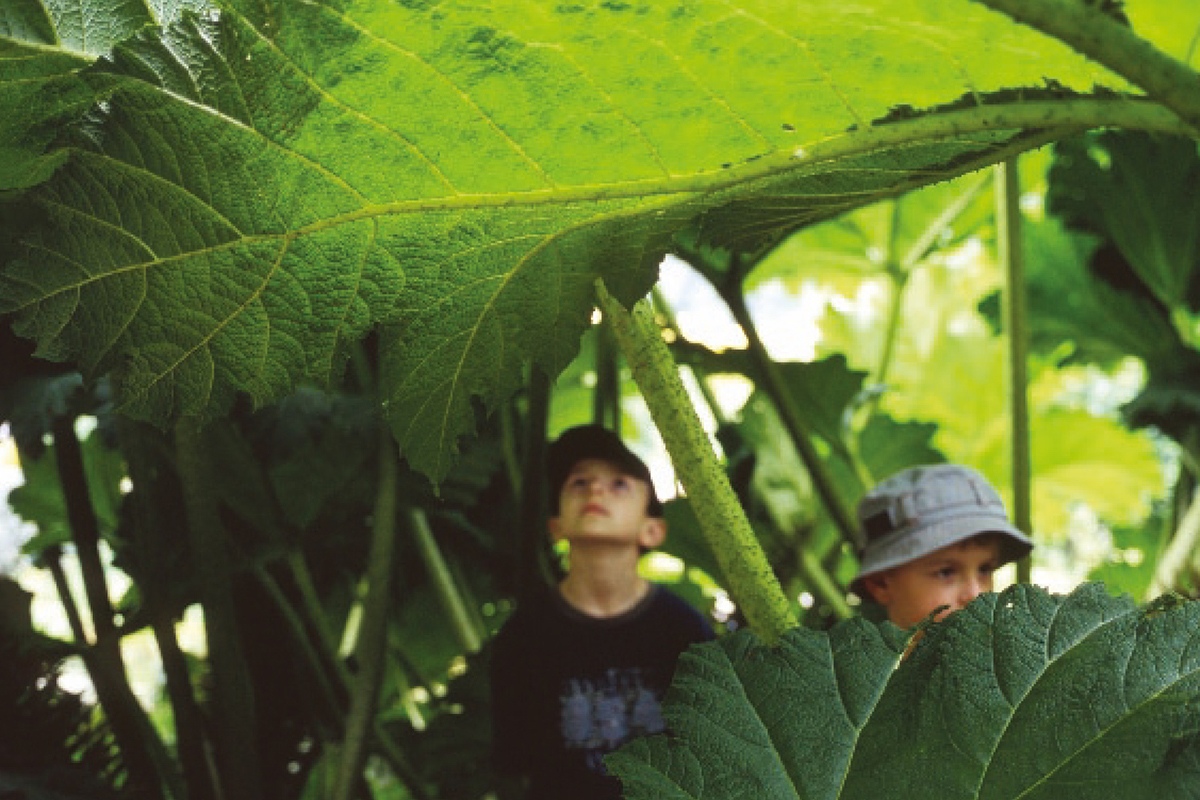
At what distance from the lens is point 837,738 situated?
76cm

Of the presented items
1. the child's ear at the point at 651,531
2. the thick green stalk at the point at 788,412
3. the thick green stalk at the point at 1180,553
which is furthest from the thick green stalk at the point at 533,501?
the thick green stalk at the point at 1180,553

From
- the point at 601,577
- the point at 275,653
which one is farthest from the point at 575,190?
the point at 275,653

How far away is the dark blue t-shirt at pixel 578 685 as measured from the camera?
140 cm

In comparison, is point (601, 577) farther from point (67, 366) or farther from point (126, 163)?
point (126, 163)

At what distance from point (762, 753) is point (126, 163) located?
0.56m

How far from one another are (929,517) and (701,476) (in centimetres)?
49

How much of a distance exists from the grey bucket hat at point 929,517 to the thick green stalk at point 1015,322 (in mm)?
174

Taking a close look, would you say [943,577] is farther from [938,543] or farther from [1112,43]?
[1112,43]

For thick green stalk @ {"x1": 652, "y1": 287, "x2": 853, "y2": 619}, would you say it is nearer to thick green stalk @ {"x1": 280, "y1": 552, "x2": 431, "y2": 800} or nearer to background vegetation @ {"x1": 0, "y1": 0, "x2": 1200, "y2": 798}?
background vegetation @ {"x1": 0, "y1": 0, "x2": 1200, "y2": 798}

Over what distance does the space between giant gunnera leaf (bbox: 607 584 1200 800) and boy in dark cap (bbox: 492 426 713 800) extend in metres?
0.60

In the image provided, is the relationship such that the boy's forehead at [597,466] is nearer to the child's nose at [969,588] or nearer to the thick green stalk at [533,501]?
the thick green stalk at [533,501]

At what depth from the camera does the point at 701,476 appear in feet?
3.03

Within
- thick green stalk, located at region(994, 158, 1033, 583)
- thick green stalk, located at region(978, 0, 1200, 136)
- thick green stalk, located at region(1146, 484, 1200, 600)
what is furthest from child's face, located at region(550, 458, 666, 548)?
thick green stalk, located at region(978, 0, 1200, 136)

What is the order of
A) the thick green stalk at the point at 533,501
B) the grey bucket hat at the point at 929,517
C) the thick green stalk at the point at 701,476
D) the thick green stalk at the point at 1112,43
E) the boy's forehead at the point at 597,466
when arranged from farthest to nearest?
the thick green stalk at the point at 533,501 < the boy's forehead at the point at 597,466 < the grey bucket hat at the point at 929,517 < the thick green stalk at the point at 701,476 < the thick green stalk at the point at 1112,43
